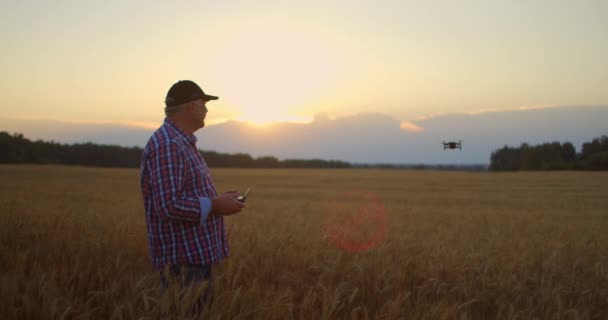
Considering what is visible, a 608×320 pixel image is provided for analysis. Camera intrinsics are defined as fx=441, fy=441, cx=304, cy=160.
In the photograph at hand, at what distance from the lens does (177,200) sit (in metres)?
2.83

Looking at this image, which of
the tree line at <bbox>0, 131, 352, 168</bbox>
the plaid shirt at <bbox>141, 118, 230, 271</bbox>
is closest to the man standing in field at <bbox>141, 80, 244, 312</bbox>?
the plaid shirt at <bbox>141, 118, 230, 271</bbox>

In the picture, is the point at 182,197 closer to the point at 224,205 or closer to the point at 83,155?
the point at 224,205

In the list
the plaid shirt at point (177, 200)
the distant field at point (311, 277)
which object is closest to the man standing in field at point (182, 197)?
the plaid shirt at point (177, 200)

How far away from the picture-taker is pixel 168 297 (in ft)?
8.49

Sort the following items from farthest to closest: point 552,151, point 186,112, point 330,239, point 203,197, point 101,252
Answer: point 552,151 → point 330,239 → point 101,252 → point 186,112 → point 203,197

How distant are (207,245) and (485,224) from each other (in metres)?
9.15

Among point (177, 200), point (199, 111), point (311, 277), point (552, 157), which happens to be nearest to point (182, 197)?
point (177, 200)

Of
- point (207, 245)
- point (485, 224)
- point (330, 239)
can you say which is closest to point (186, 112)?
point (207, 245)

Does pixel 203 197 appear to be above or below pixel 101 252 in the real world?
above

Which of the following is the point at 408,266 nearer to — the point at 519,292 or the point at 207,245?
the point at 519,292

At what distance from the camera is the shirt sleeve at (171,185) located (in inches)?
111

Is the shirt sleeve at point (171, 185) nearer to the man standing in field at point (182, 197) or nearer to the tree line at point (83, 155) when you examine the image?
the man standing in field at point (182, 197)

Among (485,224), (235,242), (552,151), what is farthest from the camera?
(552,151)

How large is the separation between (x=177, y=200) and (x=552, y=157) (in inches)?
2342
